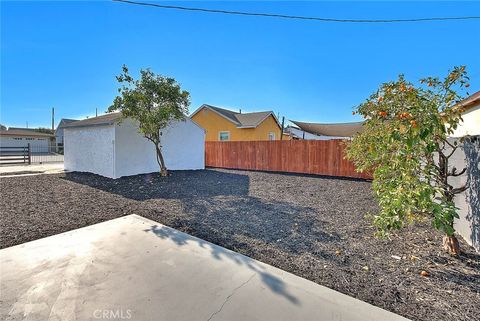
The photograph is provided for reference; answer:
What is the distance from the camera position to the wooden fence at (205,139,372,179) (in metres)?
10.5

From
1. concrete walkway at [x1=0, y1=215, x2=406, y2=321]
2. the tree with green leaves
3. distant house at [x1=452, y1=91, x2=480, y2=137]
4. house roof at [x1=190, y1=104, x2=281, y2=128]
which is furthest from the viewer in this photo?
house roof at [x1=190, y1=104, x2=281, y2=128]

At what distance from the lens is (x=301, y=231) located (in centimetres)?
405

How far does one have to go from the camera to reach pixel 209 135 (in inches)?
818

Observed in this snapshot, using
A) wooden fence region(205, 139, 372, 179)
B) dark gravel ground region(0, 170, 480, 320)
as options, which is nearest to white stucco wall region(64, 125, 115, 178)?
dark gravel ground region(0, 170, 480, 320)

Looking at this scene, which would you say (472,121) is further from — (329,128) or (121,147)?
(329,128)

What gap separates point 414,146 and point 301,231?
224 cm

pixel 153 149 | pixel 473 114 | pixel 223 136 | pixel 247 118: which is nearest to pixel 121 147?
pixel 153 149

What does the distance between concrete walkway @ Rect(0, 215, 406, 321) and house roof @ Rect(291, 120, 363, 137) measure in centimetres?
1972

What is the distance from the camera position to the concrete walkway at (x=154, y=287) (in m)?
1.97

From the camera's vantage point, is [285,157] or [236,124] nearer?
[285,157]

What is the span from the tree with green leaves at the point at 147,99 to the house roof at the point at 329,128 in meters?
14.3

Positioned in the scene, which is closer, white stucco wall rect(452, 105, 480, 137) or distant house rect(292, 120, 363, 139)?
white stucco wall rect(452, 105, 480, 137)

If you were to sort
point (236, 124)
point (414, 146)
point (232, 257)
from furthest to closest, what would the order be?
1. point (236, 124)
2. point (232, 257)
3. point (414, 146)

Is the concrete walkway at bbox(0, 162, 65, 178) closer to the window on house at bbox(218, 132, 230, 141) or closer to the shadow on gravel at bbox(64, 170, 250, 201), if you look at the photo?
the shadow on gravel at bbox(64, 170, 250, 201)
